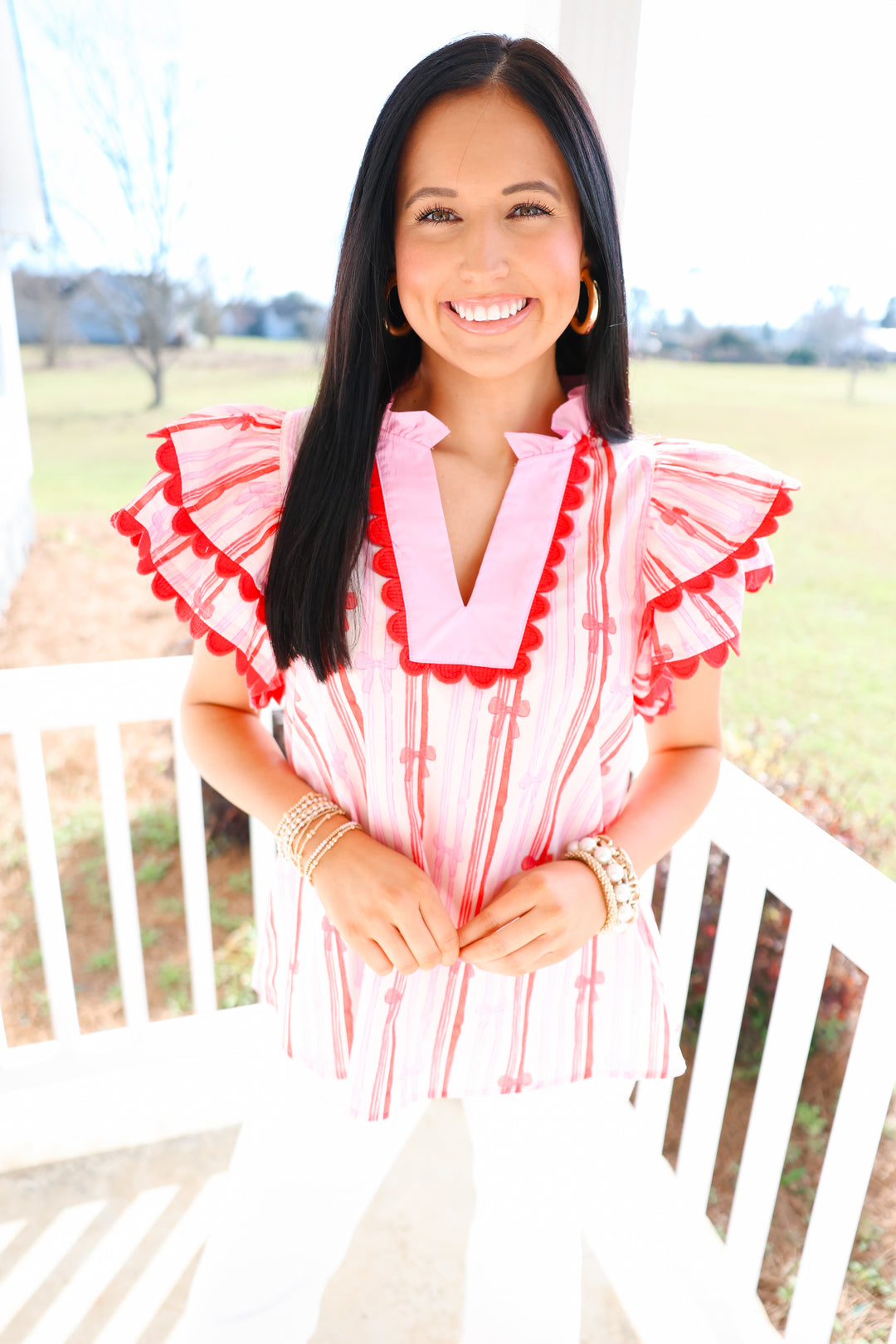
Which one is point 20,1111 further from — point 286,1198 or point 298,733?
point 298,733

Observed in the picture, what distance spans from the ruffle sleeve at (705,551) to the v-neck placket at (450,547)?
0.36 ft

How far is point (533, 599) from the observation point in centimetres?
83

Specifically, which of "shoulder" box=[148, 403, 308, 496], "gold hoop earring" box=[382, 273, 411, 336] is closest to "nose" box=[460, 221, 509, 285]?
"gold hoop earring" box=[382, 273, 411, 336]

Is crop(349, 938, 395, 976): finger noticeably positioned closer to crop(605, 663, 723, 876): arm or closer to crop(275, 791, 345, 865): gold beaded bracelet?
crop(275, 791, 345, 865): gold beaded bracelet

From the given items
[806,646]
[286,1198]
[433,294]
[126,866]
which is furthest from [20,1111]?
[806,646]

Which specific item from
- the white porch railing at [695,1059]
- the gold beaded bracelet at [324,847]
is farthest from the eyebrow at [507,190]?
the white porch railing at [695,1059]

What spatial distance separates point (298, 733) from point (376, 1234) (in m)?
1.17

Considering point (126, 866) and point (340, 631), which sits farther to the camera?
point (126, 866)

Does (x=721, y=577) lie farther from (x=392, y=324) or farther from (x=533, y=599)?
(x=392, y=324)

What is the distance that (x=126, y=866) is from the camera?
1639mm

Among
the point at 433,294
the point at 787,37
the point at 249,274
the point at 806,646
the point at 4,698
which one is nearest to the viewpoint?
the point at 433,294

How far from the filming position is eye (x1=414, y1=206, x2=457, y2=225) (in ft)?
2.64

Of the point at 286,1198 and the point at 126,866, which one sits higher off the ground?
the point at 286,1198

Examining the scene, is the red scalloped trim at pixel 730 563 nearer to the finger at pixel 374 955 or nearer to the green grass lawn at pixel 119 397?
the finger at pixel 374 955
